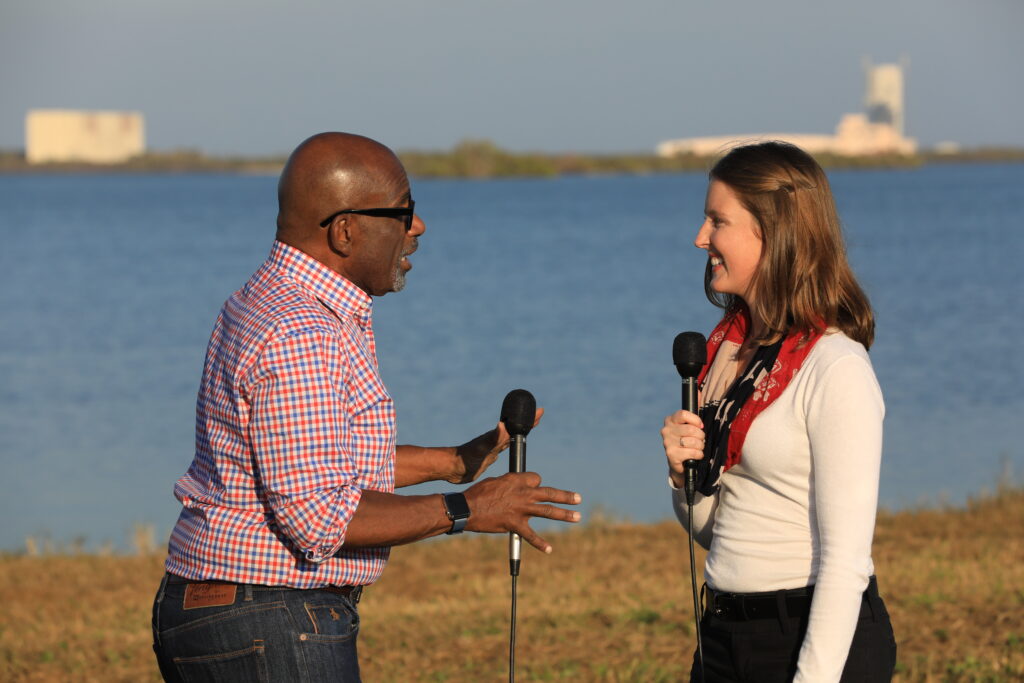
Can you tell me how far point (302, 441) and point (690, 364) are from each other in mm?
1124

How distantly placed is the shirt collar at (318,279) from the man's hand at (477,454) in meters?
0.81

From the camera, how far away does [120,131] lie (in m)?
158

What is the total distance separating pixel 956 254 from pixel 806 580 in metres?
45.2

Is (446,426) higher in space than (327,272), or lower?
lower

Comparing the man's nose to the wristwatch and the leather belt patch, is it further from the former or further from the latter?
the leather belt patch

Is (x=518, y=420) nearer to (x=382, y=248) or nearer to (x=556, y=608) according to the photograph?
(x=382, y=248)

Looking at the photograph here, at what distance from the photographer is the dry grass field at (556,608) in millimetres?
6191

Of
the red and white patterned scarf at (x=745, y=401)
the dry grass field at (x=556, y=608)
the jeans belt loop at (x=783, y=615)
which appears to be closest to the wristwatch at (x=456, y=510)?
the red and white patterned scarf at (x=745, y=401)

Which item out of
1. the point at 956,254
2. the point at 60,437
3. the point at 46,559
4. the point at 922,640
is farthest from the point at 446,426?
the point at 956,254

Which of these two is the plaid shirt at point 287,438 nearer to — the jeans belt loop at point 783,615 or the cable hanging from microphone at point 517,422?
the cable hanging from microphone at point 517,422

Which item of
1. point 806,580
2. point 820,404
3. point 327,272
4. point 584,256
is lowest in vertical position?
point 584,256

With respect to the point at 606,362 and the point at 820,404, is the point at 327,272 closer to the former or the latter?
the point at 820,404

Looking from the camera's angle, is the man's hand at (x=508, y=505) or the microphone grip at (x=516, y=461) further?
the microphone grip at (x=516, y=461)

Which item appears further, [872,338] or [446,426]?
[446,426]
